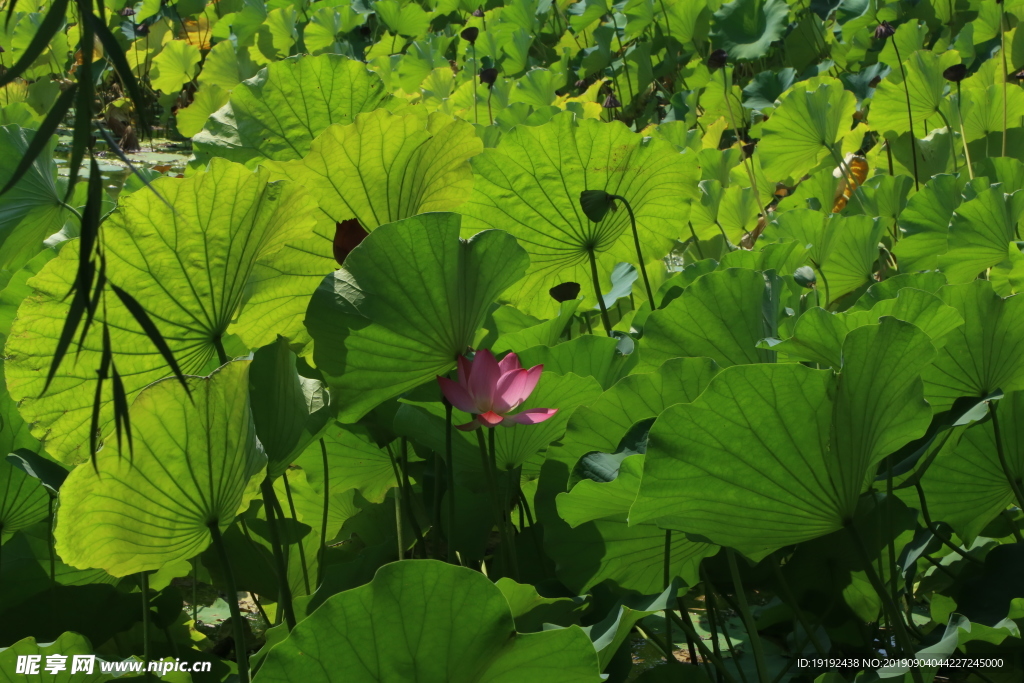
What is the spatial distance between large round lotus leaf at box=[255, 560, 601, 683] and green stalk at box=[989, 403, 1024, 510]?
0.37m

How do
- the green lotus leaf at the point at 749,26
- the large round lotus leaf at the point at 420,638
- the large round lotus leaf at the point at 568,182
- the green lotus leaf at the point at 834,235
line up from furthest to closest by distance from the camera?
1. the green lotus leaf at the point at 749,26
2. the green lotus leaf at the point at 834,235
3. the large round lotus leaf at the point at 568,182
4. the large round lotus leaf at the point at 420,638

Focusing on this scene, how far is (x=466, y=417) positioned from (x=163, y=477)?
0.24 meters

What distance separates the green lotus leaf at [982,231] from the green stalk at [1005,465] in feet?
1.10

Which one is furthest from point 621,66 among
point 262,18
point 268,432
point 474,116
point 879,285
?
point 268,432

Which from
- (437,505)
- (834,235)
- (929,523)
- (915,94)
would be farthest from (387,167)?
(915,94)

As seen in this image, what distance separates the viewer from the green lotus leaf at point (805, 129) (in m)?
1.63

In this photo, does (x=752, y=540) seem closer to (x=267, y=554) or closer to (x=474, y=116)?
(x=267, y=554)

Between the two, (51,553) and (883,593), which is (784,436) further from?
(51,553)

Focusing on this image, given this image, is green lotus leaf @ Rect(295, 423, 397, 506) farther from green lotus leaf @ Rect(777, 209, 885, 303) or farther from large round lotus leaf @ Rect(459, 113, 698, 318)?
green lotus leaf @ Rect(777, 209, 885, 303)

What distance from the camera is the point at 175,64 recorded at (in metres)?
4.19

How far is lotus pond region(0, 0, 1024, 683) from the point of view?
519 millimetres

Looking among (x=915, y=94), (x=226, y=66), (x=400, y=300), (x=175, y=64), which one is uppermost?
(x=400, y=300)

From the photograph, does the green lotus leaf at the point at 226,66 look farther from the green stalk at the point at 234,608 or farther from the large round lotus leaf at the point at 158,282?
the green stalk at the point at 234,608

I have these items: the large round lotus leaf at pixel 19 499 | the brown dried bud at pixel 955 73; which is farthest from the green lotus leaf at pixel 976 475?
the brown dried bud at pixel 955 73
